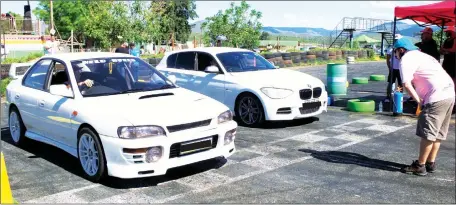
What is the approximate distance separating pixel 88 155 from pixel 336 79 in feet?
27.6

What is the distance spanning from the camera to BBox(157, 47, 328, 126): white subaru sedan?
7586mm

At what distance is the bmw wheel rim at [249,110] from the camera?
7.83 metres

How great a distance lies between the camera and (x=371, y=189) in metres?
4.61

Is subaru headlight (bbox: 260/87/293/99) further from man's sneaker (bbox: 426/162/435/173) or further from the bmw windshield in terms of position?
man's sneaker (bbox: 426/162/435/173)

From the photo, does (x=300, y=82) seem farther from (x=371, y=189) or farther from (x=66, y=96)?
(x=66, y=96)

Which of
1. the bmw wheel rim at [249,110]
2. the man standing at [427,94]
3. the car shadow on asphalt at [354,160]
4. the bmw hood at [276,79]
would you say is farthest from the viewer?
the bmw wheel rim at [249,110]

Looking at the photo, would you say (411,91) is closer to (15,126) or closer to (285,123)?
(285,123)

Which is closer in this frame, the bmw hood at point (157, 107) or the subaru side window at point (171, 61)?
the bmw hood at point (157, 107)

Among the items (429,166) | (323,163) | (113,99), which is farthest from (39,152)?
(429,166)

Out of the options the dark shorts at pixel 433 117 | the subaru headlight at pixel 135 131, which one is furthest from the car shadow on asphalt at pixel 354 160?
the subaru headlight at pixel 135 131

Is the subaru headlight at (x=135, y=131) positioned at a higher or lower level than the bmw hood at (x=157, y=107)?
lower

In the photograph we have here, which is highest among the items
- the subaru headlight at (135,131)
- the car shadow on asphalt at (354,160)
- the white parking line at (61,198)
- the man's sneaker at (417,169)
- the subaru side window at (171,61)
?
the subaru side window at (171,61)

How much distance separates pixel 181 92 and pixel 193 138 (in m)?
1.09

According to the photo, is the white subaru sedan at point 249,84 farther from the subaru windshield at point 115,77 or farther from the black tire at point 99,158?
the black tire at point 99,158
